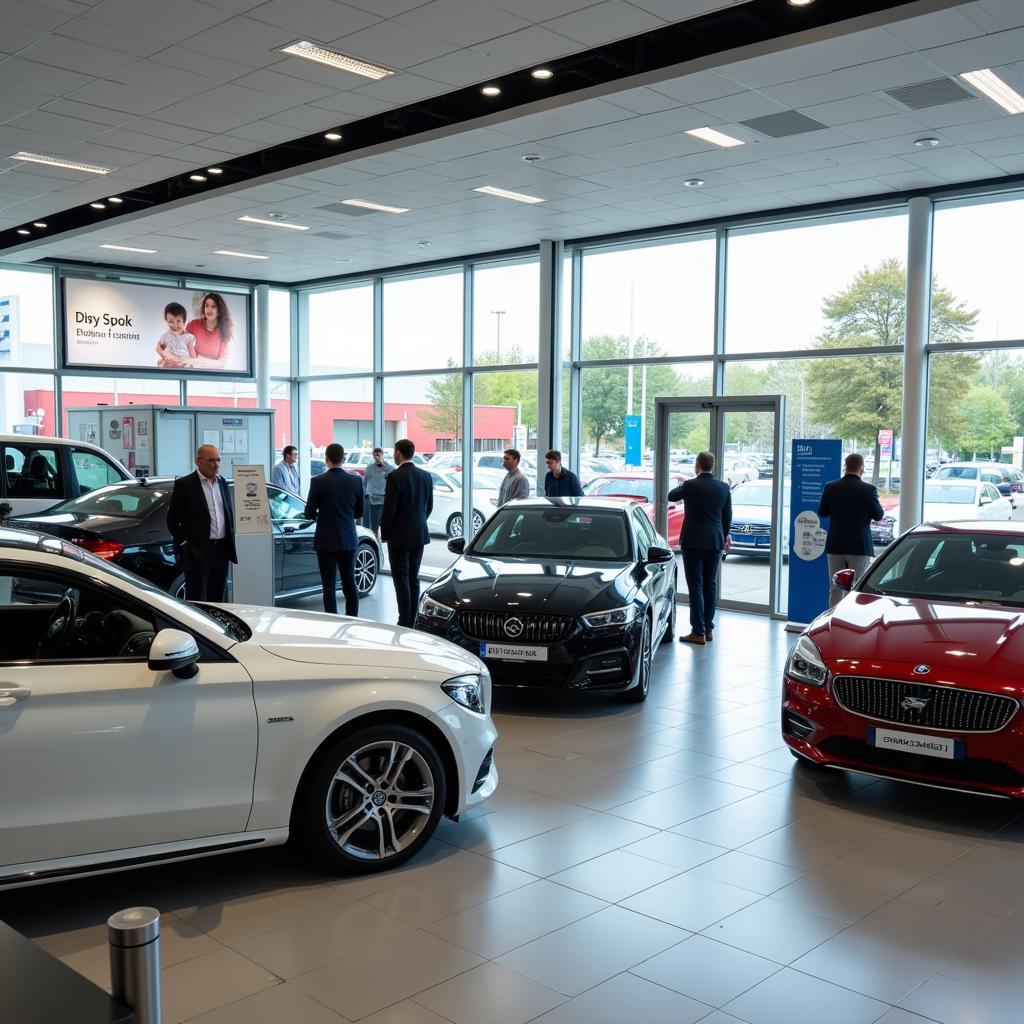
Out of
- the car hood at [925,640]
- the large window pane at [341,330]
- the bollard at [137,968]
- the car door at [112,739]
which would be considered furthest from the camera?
the large window pane at [341,330]

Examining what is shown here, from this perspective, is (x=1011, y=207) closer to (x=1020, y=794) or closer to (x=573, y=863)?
(x=1020, y=794)

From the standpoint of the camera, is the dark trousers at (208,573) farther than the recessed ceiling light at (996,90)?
Yes

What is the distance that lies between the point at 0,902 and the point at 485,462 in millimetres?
11042

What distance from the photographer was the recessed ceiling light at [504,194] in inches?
400

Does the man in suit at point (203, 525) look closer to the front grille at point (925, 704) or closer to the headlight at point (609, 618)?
the headlight at point (609, 618)

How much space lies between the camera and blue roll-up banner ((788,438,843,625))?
990 centimetres

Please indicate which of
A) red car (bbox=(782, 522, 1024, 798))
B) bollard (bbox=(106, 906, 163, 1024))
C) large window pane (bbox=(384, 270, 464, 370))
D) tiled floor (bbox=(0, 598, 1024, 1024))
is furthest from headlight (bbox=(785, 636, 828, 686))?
large window pane (bbox=(384, 270, 464, 370))

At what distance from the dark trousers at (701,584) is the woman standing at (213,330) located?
9.89 metres

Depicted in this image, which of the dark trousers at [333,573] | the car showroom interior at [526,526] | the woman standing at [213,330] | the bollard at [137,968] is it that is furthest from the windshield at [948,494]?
the woman standing at [213,330]

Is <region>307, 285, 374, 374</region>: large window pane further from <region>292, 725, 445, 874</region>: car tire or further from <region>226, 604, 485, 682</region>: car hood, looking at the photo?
<region>292, 725, 445, 874</region>: car tire

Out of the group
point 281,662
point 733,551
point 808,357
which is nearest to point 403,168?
point 808,357

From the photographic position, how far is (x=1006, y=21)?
592 cm

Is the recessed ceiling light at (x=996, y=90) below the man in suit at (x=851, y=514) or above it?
above

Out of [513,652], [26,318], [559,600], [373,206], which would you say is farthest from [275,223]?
[513,652]
